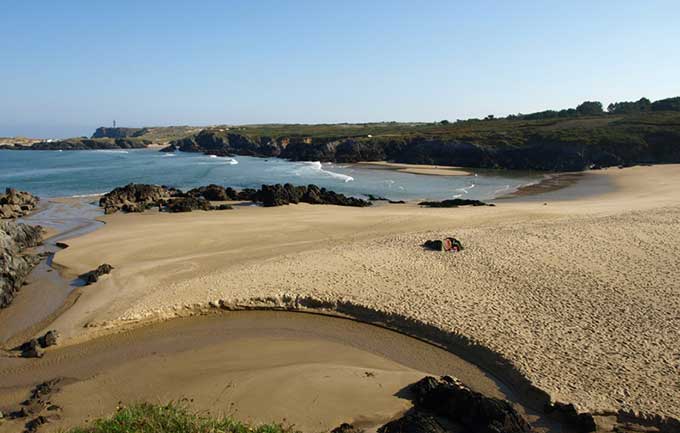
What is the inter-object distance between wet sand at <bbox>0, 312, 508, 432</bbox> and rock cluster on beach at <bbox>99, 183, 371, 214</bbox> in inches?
761

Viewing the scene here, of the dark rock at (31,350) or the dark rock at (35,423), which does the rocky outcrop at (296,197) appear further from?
the dark rock at (35,423)

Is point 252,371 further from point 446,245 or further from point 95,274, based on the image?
point 446,245

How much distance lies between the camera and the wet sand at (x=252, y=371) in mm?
9148

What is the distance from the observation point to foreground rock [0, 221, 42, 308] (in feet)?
48.9

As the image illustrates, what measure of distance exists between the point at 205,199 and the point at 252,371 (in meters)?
24.7

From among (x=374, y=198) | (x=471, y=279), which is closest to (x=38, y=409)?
(x=471, y=279)

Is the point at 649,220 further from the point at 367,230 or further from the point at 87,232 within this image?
the point at 87,232

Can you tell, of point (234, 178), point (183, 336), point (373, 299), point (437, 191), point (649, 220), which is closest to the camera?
point (183, 336)

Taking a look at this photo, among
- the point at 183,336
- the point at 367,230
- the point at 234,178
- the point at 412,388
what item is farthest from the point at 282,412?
the point at 234,178

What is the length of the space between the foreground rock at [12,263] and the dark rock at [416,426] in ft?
41.7

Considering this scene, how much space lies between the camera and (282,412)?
29.6 ft

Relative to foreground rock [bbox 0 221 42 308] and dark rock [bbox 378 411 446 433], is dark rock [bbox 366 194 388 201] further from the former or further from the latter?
dark rock [bbox 378 411 446 433]

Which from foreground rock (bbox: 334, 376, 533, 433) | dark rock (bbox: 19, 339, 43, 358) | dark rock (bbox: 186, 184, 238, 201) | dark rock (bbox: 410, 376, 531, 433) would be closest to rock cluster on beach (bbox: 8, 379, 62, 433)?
dark rock (bbox: 19, 339, 43, 358)

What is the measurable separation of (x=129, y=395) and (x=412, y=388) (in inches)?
221
